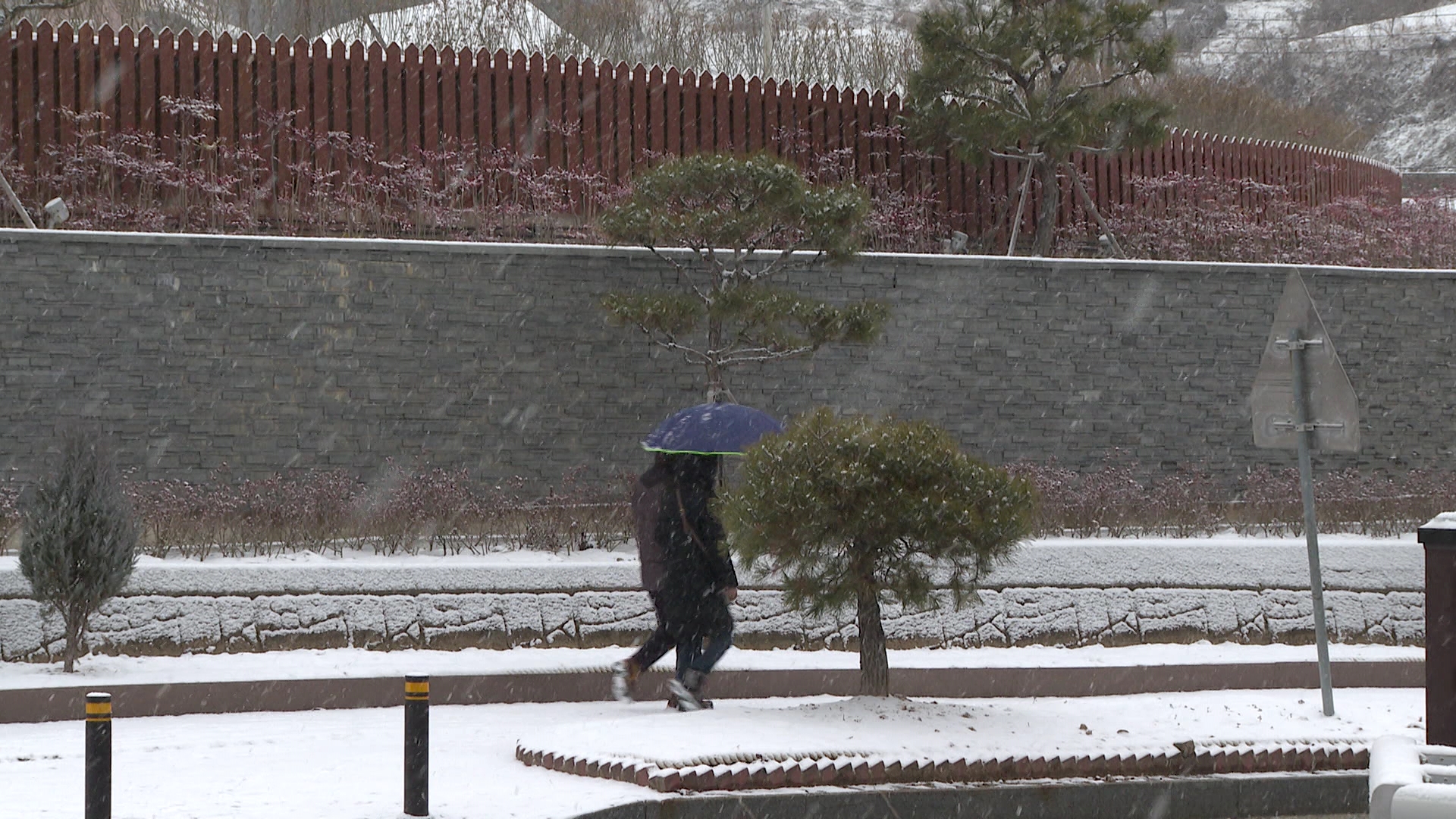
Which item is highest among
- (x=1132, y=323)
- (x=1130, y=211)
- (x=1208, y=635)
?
(x=1130, y=211)

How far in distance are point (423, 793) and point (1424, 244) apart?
19406 millimetres

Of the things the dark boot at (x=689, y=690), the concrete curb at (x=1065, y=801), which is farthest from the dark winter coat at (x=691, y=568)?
the concrete curb at (x=1065, y=801)

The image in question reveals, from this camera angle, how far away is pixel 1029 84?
17.7 meters

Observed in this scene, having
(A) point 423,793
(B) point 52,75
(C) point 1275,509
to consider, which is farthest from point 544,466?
(A) point 423,793

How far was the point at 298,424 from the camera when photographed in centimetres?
1405

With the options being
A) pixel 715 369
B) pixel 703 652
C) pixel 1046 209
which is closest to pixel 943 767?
pixel 703 652

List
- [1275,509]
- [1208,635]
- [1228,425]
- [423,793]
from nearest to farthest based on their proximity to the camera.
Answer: [423,793]
[1208,635]
[1275,509]
[1228,425]

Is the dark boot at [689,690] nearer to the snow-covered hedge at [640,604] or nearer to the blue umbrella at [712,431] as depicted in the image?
the blue umbrella at [712,431]

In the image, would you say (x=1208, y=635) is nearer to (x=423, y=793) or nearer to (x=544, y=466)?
(x=544, y=466)

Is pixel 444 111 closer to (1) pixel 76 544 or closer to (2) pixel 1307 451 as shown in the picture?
(1) pixel 76 544

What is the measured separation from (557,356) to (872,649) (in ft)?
23.1

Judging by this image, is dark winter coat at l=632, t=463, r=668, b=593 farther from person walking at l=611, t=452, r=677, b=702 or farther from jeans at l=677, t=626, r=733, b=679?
jeans at l=677, t=626, r=733, b=679

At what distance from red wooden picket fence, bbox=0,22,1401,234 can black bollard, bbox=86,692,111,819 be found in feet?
34.2

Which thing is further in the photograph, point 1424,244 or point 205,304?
point 1424,244
